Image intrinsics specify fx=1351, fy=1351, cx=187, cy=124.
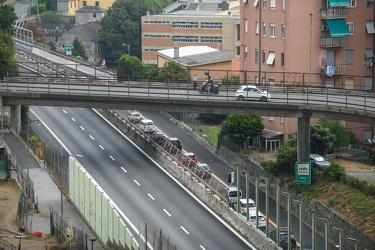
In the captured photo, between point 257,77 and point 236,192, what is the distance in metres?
33.4

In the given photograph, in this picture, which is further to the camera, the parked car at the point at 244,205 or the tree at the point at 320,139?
the tree at the point at 320,139

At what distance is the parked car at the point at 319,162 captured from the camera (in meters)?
109

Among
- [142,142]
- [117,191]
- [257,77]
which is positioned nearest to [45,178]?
[117,191]

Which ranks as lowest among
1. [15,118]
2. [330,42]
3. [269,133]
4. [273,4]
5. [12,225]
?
[12,225]

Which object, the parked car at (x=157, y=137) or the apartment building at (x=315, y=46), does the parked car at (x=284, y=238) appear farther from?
the apartment building at (x=315, y=46)

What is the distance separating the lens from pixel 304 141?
350 feet

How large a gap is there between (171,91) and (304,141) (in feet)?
51.5

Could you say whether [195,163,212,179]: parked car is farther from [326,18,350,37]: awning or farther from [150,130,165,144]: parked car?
[326,18,350,37]: awning

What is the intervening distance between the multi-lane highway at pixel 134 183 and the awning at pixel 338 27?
73.2 feet

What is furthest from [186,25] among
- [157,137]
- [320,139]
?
A: [320,139]

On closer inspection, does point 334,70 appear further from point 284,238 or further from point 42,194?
point 284,238

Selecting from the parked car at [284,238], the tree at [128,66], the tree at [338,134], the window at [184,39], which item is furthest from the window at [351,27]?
the window at [184,39]

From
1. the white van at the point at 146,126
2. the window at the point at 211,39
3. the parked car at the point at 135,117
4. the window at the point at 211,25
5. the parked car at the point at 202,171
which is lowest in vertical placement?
the parked car at the point at 202,171

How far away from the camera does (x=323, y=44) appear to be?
12900 centimetres
